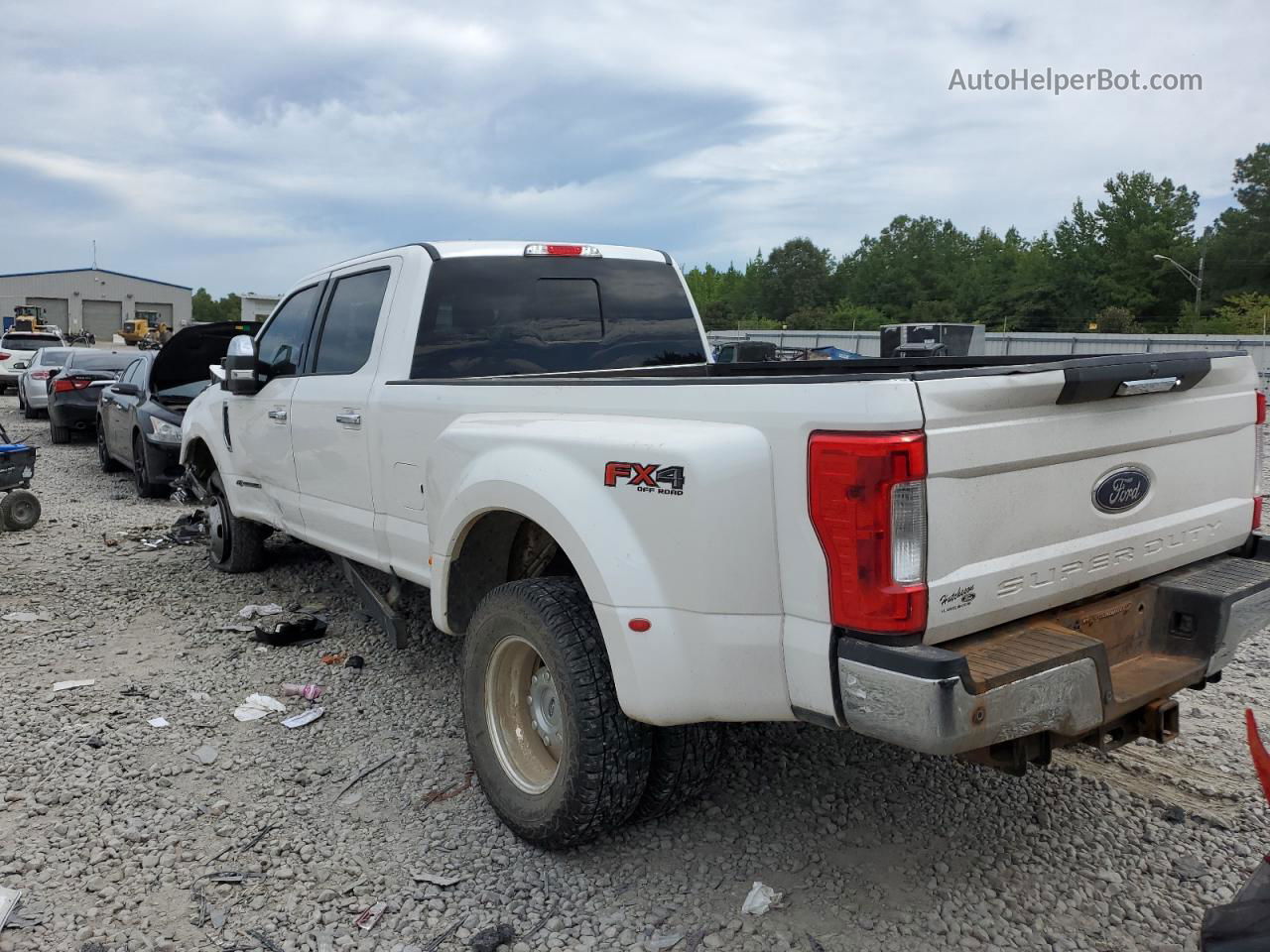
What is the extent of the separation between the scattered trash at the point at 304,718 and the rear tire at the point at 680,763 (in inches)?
77.1

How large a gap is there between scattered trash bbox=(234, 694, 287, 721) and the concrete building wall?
87.6 metres

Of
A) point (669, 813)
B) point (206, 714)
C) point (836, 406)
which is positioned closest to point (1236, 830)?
point (669, 813)

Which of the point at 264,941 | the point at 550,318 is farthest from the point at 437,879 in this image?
the point at 550,318

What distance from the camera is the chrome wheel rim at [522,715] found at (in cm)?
337

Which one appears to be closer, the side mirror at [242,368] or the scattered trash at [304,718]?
the scattered trash at [304,718]

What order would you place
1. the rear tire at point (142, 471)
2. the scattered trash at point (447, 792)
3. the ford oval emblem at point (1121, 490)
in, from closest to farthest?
the ford oval emblem at point (1121, 490) < the scattered trash at point (447, 792) < the rear tire at point (142, 471)

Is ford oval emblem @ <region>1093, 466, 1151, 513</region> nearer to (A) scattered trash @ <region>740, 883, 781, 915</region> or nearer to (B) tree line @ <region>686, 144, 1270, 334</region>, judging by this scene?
(A) scattered trash @ <region>740, 883, 781, 915</region>

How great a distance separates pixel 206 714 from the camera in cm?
457

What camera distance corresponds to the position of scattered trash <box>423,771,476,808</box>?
12.3 feet

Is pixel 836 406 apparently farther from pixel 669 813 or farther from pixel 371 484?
pixel 371 484

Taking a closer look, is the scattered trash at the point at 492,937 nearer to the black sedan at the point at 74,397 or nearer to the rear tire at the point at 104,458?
the rear tire at the point at 104,458

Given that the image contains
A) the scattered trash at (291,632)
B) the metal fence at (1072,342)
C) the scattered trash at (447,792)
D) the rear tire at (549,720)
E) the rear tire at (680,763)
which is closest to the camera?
the rear tire at (549,720)

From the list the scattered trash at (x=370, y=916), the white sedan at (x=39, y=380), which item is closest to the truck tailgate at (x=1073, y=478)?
the scattered trash at (x=370, y=916)

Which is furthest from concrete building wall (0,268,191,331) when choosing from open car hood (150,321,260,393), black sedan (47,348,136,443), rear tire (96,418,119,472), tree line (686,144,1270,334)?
open car hood (150,321,260,393)
